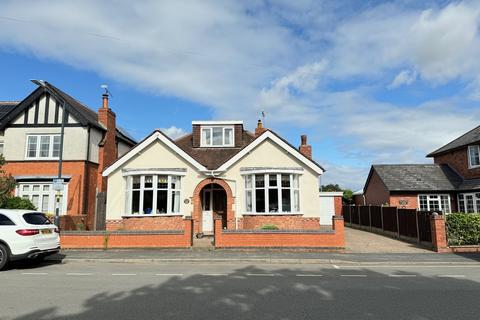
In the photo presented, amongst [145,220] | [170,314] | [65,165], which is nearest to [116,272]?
[170,314]

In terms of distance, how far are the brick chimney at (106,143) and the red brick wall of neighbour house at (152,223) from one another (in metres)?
5.62

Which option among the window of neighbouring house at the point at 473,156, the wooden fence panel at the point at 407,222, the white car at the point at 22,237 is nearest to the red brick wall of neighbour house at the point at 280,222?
the wooden fence panel at the point at 407,222

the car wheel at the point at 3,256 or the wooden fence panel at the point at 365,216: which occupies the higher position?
the wooden fence panel at the point at 365,216

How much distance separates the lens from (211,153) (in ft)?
68.1

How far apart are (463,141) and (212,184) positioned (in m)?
21.4

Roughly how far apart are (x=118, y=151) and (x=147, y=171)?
8.68 metres

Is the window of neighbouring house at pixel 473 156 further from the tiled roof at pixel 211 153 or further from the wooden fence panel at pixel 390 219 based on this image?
the tiled roof at pixel 211 153

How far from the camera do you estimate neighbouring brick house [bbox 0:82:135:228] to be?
20.3 metres

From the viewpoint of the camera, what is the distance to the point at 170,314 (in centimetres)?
578

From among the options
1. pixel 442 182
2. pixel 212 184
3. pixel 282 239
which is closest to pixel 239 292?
pixel 282 239

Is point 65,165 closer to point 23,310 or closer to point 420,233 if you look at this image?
point 23,310

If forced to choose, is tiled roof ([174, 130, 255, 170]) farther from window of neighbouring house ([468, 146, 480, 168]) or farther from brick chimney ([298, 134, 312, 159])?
window of neighbouring house ([468, 146, 480, 168])

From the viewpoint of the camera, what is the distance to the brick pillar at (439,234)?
557 inches

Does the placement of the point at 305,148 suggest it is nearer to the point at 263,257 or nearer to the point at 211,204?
the point at 211,204
